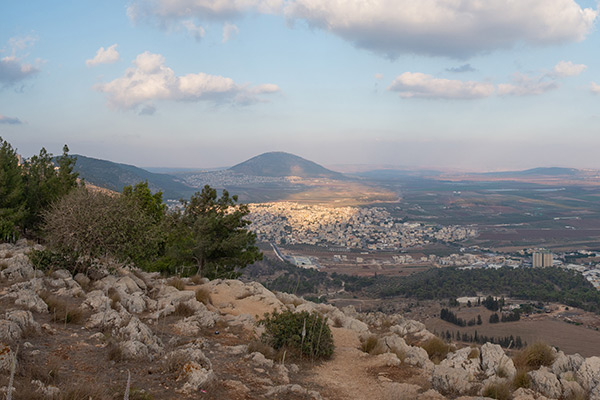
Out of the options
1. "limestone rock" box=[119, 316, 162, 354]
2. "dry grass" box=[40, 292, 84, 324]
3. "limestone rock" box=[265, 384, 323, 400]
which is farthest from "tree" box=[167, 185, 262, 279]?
"limestone rock" box=[265, 384, 323, 400]

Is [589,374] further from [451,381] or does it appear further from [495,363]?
[451,381]

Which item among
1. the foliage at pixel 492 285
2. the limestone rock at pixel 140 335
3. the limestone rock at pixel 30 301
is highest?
the limestone rock at pixel 30 301

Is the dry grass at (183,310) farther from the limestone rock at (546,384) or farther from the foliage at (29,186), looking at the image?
the foliage at (29,186)

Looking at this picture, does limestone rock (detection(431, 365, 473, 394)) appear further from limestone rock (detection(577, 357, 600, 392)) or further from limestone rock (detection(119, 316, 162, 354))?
limestone rock (detection(119, 316, 162, 354))

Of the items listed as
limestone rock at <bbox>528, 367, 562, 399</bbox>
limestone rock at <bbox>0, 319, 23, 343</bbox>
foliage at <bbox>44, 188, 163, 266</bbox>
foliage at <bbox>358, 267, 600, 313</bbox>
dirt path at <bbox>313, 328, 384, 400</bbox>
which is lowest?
foliage at <bbox>358, 267, 600, 313</bbox>

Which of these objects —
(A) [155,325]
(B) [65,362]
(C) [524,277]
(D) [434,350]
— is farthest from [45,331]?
(C) [524,277]

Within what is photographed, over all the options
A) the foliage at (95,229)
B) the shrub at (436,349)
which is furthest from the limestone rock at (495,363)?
the foliage at (95,229)
